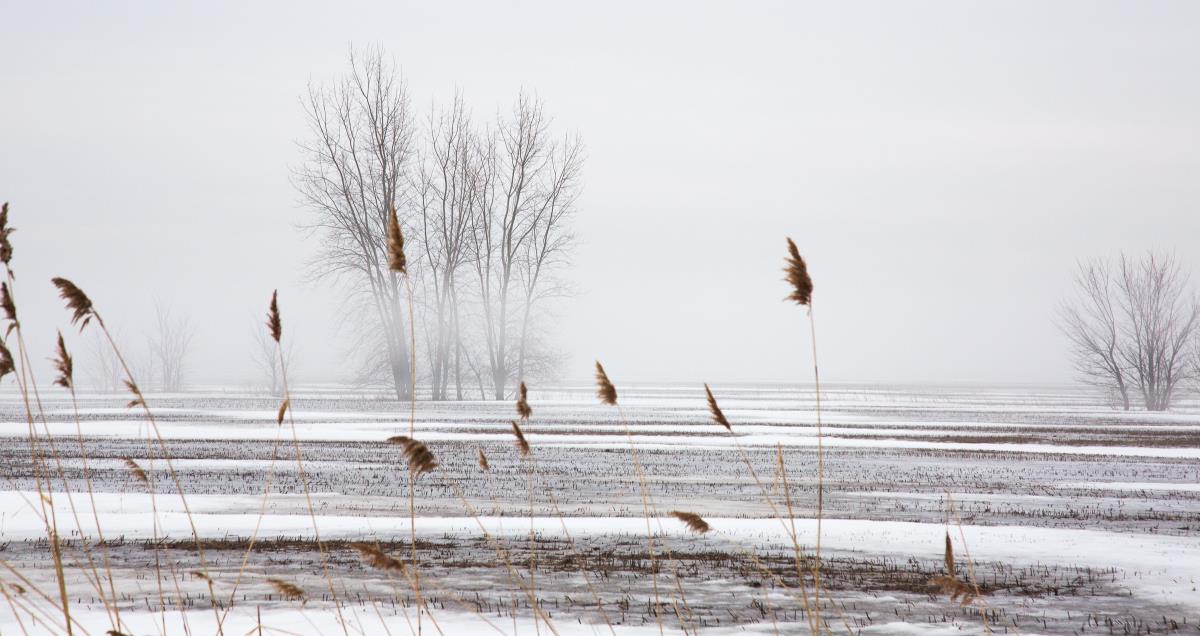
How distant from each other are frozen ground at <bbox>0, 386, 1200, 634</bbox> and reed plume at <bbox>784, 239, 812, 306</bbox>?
4.84ft

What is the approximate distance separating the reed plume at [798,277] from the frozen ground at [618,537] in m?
1.48

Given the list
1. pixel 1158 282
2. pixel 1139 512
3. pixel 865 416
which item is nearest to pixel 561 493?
pixel 1139 512

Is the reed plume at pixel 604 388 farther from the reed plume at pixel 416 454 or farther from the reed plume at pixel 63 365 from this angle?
the reed plume at pixel 63 365

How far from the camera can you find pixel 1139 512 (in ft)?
43.4

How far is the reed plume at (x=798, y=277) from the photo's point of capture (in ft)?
11.9

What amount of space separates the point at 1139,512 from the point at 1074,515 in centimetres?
98

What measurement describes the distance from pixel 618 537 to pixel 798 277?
24.5ft

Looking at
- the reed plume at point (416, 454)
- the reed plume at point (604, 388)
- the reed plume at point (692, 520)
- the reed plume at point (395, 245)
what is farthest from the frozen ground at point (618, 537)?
the reed plume at point (395, 245)

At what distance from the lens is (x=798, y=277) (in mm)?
3660

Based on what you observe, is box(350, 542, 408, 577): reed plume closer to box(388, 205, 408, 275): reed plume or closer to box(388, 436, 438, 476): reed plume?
box(388, 436, 438, 476): reed plume

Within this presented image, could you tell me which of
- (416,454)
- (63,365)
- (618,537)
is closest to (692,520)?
(416,454)

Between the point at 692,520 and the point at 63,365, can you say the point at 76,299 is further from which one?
the point at 692,520

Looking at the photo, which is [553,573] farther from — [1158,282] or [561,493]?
[1158,282]

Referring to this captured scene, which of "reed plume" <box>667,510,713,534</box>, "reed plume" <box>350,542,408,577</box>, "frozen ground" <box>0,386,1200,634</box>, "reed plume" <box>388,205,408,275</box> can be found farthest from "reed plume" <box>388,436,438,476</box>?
"frozen ground" <box>0,386,1200,634</box>
